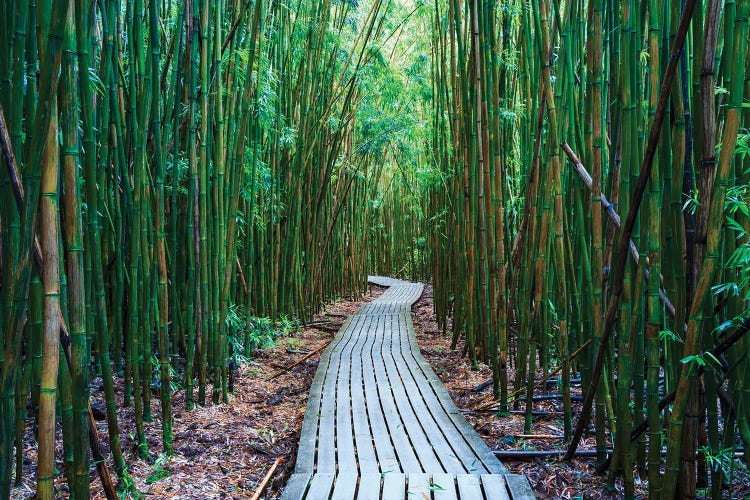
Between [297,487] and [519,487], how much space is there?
583 mm

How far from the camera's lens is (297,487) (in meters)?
1.47

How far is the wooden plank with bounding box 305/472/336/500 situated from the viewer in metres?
1.43

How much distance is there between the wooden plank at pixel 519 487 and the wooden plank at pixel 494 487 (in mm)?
15

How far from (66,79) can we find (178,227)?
1.57 meters

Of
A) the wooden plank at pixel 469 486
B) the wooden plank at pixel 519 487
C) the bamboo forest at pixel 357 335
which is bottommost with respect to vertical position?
the wooden plank at pixel 469 486

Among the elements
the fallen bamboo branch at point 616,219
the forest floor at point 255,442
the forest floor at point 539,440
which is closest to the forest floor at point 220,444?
the forest floor at point 255,442

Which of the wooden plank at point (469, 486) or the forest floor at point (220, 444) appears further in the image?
the forest floor at point (220, 444)

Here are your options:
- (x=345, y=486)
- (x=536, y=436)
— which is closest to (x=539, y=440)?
(x=536, y=436)

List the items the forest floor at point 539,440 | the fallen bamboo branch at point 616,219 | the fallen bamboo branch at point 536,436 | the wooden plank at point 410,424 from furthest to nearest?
1. the fallen bamboo branch at point 536,436
2. the wooden plank at point 410,424
3. the forest floor at point 539,440
4. the fallen bamboo branch at point 616,219

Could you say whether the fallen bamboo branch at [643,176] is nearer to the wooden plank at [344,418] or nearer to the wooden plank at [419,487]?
the wooden plank at [419,487]

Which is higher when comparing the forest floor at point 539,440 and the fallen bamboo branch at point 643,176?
the fallen bamboo branch at point 643,176

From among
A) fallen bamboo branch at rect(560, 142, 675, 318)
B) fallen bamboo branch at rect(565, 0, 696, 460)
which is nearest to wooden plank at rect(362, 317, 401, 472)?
fallen bamboo branch at rect(565, 0, 696, 460)

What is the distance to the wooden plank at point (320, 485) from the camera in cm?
143

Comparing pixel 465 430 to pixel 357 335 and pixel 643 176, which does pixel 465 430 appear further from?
pixel 357 335
